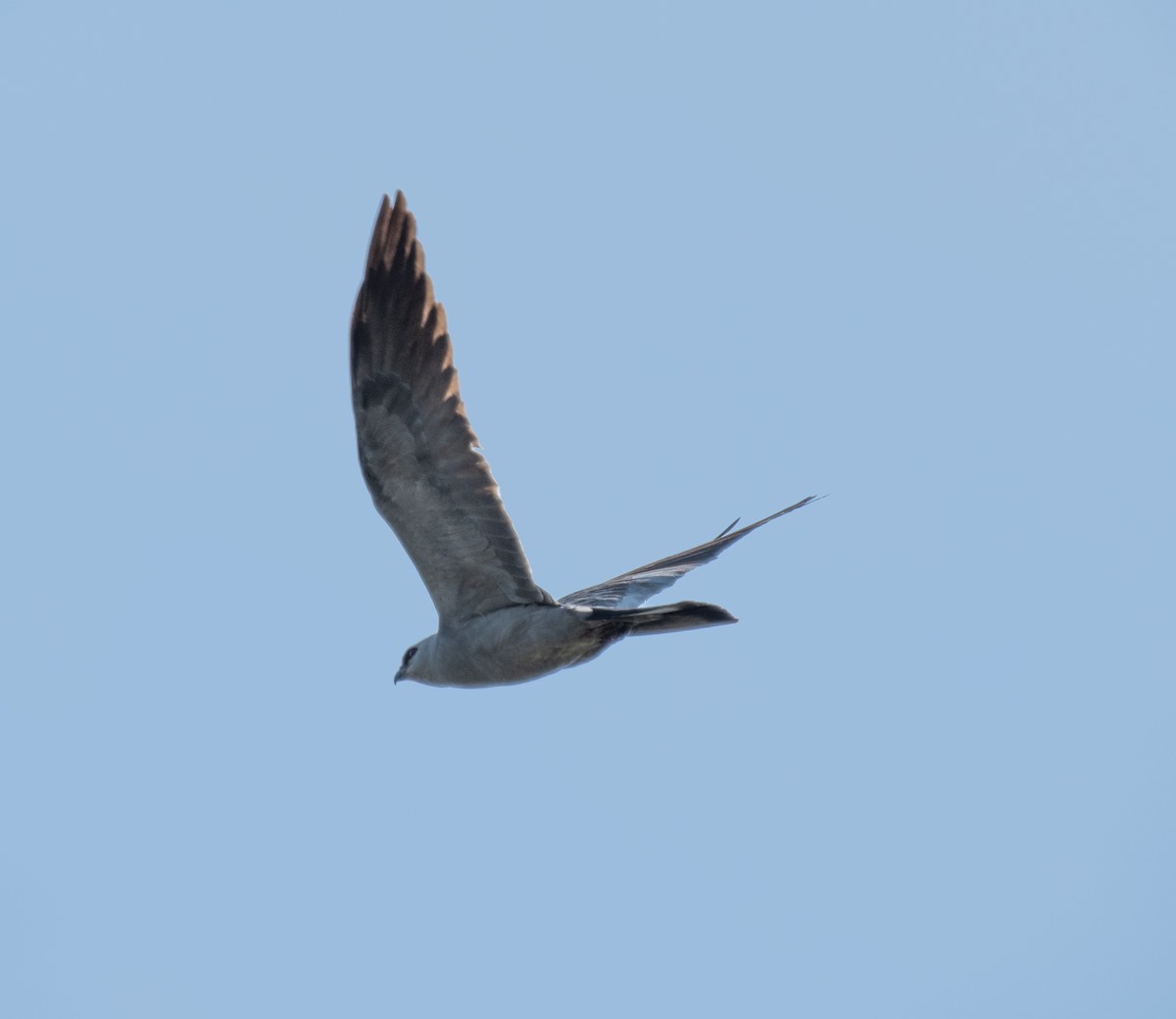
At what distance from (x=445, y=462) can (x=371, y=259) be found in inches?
69.0

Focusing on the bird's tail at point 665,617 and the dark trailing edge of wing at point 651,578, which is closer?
the bird's tail at point 665,617

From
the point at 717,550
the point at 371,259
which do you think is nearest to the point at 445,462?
the point at 371,259

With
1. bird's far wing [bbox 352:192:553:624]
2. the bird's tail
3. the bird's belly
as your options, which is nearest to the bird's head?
the bird's belly

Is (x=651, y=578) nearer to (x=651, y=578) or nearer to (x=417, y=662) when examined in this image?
(x=651, y=578)

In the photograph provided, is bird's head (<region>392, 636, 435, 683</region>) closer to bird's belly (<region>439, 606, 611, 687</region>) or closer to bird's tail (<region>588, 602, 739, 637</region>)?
bird's belly (<region>439, 606, 611, 687</region>)

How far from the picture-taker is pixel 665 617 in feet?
37.7

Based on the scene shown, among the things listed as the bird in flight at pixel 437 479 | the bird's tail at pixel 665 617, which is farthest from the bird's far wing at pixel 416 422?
the bird's tail at pixel 665 617

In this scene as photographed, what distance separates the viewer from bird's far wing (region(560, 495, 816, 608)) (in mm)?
12703

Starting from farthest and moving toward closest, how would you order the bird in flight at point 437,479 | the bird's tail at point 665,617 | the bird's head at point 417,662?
1. the bird's head at point 417,662
2. the bird in flight at point 437,479
3. the bird's tail at point 665,617

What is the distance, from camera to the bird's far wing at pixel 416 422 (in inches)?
474

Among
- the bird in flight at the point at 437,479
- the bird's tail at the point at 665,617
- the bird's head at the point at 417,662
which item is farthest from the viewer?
the bird's head at the point at 417,662

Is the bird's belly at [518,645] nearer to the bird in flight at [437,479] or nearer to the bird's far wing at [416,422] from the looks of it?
the bird in flight at [437,479]

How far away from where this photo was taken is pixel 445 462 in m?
12.1

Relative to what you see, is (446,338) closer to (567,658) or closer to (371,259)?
(371,259)
